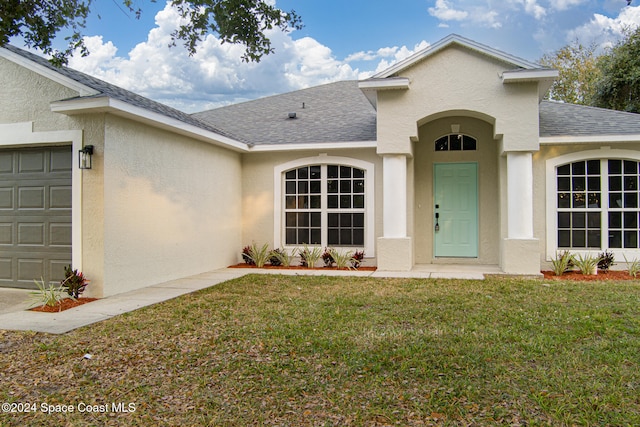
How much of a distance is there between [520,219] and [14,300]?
940 cm

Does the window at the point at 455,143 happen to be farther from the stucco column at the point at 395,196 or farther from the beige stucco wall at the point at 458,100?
the stucco column at the point at 395,196

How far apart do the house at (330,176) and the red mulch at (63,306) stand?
0.28 m

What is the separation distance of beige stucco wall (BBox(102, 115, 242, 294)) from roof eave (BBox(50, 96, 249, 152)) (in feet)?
0.68

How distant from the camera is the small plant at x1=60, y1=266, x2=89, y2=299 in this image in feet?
22.6

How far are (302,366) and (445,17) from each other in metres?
11.3

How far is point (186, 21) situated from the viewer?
5570mm

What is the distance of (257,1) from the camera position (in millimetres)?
5406

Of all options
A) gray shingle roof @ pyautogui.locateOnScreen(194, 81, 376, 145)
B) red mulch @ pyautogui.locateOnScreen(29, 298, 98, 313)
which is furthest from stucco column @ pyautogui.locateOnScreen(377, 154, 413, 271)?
red mulch @ pyautogui.locateOnScreen(29, 298, 98, 313)

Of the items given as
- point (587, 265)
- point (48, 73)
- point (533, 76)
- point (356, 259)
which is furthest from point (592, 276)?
point (48, 73)

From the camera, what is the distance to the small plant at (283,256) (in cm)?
1130

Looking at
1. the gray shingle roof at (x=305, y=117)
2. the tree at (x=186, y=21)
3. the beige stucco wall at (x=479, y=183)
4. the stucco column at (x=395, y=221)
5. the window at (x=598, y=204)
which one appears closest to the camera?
the tree at (x=186, y=21)

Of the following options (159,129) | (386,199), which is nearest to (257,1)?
(159,129)

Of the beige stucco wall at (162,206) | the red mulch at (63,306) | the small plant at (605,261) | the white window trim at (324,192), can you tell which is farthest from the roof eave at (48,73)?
the small plant at (605,261)

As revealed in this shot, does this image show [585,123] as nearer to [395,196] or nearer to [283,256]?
[395,196]
